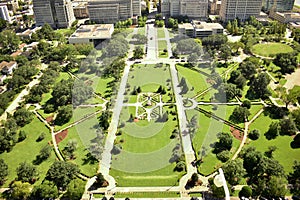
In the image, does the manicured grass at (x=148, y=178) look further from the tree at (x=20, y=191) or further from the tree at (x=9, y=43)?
the tree at (x=9, y=43)

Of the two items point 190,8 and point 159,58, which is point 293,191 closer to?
point 159,58

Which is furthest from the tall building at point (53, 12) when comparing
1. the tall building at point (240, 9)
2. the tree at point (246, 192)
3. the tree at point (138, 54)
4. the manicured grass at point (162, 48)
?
the tree at point (246, 192)

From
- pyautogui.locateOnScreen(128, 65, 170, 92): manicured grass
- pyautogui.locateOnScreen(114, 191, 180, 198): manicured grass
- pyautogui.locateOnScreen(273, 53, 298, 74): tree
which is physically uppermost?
pyautogui.locateOnScreen(273, 53, 298, 74): tree

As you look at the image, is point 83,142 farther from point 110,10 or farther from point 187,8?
point 187,8

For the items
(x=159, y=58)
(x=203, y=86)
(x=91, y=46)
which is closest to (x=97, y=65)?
(x=91, y=46)

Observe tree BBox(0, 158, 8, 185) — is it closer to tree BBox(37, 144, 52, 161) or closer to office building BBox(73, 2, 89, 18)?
tree BBox(37, 144, 52, 161)

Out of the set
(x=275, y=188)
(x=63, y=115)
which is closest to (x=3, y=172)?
(x=63, y=115)

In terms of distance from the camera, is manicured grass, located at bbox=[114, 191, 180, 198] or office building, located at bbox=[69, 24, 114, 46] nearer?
manicured grass, located at bbox=[114, 191, 180, 198]

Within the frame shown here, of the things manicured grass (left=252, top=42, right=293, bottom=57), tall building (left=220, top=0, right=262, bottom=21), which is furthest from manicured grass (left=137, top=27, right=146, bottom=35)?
manicured grass (left=252, top=42, right=293, bottom=57)
